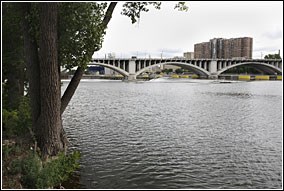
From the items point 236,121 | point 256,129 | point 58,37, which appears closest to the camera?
point 58,37

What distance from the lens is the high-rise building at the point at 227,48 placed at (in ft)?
382

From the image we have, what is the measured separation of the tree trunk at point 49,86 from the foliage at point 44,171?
4.55 ft

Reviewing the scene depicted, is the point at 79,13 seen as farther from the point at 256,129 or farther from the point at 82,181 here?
the point at 256,129

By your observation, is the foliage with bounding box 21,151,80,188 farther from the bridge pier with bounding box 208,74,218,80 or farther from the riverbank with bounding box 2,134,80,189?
the bridge pier with bounding box 208,74,218,80

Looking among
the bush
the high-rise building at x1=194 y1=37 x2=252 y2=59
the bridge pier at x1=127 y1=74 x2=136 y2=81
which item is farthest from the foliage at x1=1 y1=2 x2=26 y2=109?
the high-rise building at x1=194 y1=37 x2=252 y2=59

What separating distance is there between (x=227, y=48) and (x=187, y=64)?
42.2m

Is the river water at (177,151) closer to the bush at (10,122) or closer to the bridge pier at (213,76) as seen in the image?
the bush at (10,122)

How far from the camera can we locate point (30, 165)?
7.19 meters

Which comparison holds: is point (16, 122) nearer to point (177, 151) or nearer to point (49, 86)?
point (49, 86)

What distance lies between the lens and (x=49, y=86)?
9039 mm

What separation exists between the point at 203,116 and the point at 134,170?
1272 cm

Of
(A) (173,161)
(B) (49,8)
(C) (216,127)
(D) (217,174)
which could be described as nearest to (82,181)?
(A) (173,161)

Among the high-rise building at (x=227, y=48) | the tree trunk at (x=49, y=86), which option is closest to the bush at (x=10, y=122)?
the tree trunk at (x=49, y=86)

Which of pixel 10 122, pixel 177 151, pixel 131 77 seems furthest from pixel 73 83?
pixel 131 77
